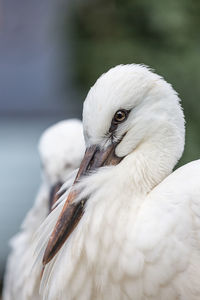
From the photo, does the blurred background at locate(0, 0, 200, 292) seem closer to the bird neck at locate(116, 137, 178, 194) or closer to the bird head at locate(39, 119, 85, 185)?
the bird head at locate(39, 119, 85, 185)

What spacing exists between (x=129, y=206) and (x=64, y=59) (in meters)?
3.89

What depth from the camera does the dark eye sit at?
7.70ft

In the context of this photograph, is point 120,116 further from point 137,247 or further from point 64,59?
point 64,59

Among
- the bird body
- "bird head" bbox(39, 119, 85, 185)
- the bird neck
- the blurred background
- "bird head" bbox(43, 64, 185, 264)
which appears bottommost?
the blurred background

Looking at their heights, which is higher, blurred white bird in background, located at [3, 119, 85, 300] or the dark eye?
the dark eye

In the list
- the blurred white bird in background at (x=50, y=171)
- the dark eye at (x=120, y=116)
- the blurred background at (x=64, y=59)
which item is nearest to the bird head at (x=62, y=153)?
the blurred white bird in background at (x=50, y=171)

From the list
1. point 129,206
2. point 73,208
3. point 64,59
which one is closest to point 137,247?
point 129,206

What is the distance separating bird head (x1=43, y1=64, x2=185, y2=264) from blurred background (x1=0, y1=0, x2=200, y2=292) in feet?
8.39

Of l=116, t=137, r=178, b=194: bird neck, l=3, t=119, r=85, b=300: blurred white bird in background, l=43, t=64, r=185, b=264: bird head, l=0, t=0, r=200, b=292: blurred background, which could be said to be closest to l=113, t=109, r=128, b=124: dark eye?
l=43, t=64, r=185, b=264: bird head

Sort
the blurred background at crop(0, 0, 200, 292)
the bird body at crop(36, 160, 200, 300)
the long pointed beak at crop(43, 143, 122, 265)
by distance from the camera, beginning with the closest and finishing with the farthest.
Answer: the bird body at crop(36, 160, 200, 300), the long pointed beak at crop(43, 143, 122, 265), the blurred background at crop(0, 0, 200, 292)

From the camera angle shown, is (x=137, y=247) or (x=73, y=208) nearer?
(x=137, y=247)

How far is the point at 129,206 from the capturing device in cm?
236

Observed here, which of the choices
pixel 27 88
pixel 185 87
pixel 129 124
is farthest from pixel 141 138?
pixel 27 88

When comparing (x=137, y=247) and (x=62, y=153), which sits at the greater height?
(x=137, y=247)
